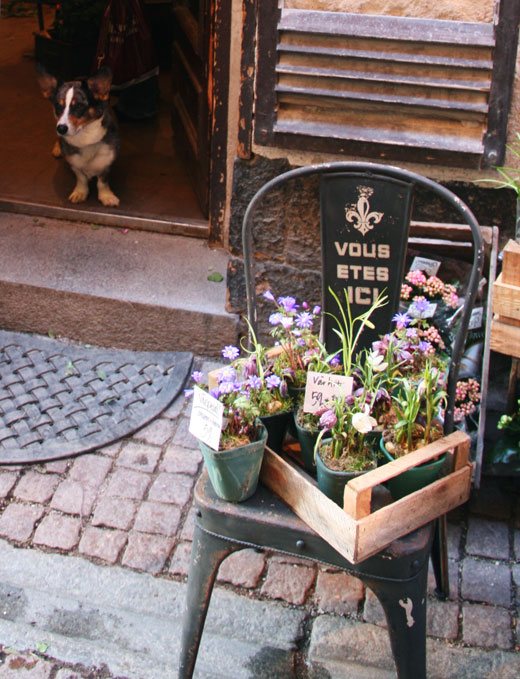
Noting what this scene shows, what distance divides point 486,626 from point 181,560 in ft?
3.65

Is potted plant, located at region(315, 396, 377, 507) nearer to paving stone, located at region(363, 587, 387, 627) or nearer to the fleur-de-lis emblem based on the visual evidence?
the fleur-de-lis emblem

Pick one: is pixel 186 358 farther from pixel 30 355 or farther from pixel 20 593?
pixel 20 593

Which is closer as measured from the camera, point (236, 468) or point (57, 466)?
point (236, 468)

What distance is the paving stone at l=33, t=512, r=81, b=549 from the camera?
12.1ft

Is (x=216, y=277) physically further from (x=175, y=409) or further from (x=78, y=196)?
(x=78, y=196)

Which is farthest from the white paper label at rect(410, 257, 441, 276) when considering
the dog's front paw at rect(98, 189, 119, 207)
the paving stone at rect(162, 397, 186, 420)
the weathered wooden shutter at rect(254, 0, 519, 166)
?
the dog's front paw at rect(98, 189, 119, 207)

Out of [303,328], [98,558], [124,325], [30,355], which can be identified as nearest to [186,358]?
[124,325]

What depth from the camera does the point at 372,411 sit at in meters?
2.88

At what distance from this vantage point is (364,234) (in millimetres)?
2992

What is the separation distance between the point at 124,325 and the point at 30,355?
1.56 ft

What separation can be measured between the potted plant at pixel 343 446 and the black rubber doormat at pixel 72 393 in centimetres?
169

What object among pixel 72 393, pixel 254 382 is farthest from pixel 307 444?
pixel 72 393

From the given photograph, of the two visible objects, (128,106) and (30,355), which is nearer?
(30,355)

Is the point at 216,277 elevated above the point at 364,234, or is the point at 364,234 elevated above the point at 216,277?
the point at 364,234
